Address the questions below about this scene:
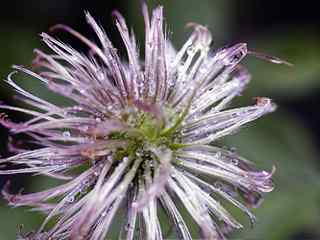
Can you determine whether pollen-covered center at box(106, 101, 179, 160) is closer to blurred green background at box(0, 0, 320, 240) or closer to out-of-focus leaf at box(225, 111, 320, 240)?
out-of-focus leaf at box(225, 111, 320, 240)

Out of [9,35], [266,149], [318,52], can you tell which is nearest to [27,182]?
[9,35]

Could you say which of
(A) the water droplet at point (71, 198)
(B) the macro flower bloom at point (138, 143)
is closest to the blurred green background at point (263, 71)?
(B) the macro flower bloom at point (138, 143)

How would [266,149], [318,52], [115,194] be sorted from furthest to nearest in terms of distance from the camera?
1. [318,52]
2. [266,149]
3. [115,194]

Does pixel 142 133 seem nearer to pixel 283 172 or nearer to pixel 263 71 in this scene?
pixel 283 172

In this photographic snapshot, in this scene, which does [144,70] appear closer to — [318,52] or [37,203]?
[37,203]

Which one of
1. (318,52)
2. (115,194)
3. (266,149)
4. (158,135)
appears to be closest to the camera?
(115,194)
